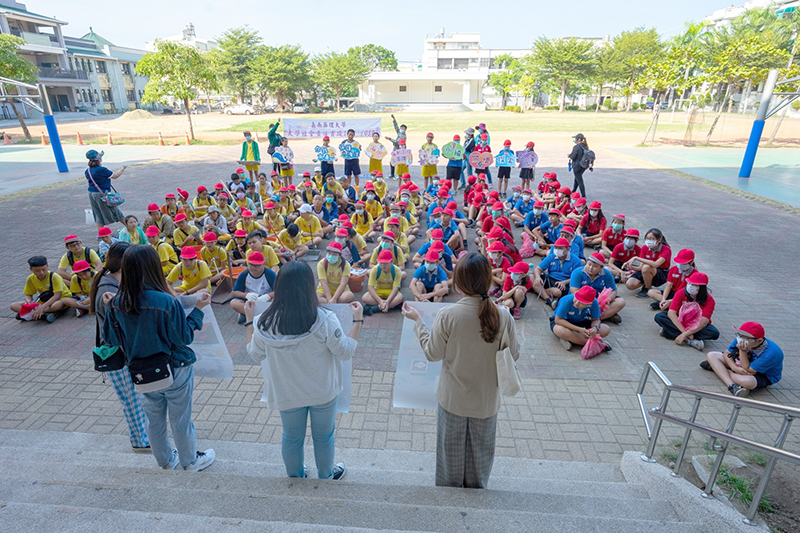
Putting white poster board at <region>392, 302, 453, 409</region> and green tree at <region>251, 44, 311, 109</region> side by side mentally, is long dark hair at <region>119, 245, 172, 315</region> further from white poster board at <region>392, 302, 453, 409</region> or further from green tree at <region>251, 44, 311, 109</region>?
green tree at <region>251, 44, 311, 109</region>

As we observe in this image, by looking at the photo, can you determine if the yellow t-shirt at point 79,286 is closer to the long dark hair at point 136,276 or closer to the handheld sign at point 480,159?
the long dark hair at point 136,276

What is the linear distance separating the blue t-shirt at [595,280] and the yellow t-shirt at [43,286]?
8039mm

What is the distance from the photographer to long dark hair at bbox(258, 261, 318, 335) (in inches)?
105

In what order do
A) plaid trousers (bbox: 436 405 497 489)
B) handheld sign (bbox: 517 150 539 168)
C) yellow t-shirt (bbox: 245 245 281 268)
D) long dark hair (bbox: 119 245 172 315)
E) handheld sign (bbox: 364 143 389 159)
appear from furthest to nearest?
1. handheld sign (bbox: 364 143 389 159)
2. handheld sign (bbox: 517 150 539 168)
3. yellow t-shirt (bbox: 245 245 281 268)
4. plaid trousers (bbox: 436 405 497 489)
5. long dark hair (bbox: 119 245 172 315)

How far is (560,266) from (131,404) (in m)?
6.47

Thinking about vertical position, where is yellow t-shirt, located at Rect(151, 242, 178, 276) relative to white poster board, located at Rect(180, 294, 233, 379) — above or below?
below

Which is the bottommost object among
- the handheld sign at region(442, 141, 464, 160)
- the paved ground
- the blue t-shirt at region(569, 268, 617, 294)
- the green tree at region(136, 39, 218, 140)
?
the paved ground

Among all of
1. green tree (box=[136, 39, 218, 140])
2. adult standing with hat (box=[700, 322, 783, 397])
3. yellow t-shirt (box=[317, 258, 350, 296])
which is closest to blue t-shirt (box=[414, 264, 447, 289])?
yellow t-shirt (box=[317, 258, 350, 296])

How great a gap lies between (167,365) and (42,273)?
217 inches

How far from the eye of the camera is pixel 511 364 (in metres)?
2.82

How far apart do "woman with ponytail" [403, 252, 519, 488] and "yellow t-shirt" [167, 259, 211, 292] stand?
519cm

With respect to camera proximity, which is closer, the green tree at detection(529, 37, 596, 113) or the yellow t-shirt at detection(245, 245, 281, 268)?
the yellow t-shirt at detection(245, 245, 281, 268)

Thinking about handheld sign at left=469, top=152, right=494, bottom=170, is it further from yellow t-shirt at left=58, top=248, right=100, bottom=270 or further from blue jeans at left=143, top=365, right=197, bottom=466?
blue jeans at left=143, top=365, right=197, bottom=466

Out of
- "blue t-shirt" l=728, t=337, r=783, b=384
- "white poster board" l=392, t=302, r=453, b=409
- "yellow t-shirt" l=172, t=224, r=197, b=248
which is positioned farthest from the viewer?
"yellow t-shirt" l=172, t=224, r=197, b=248
